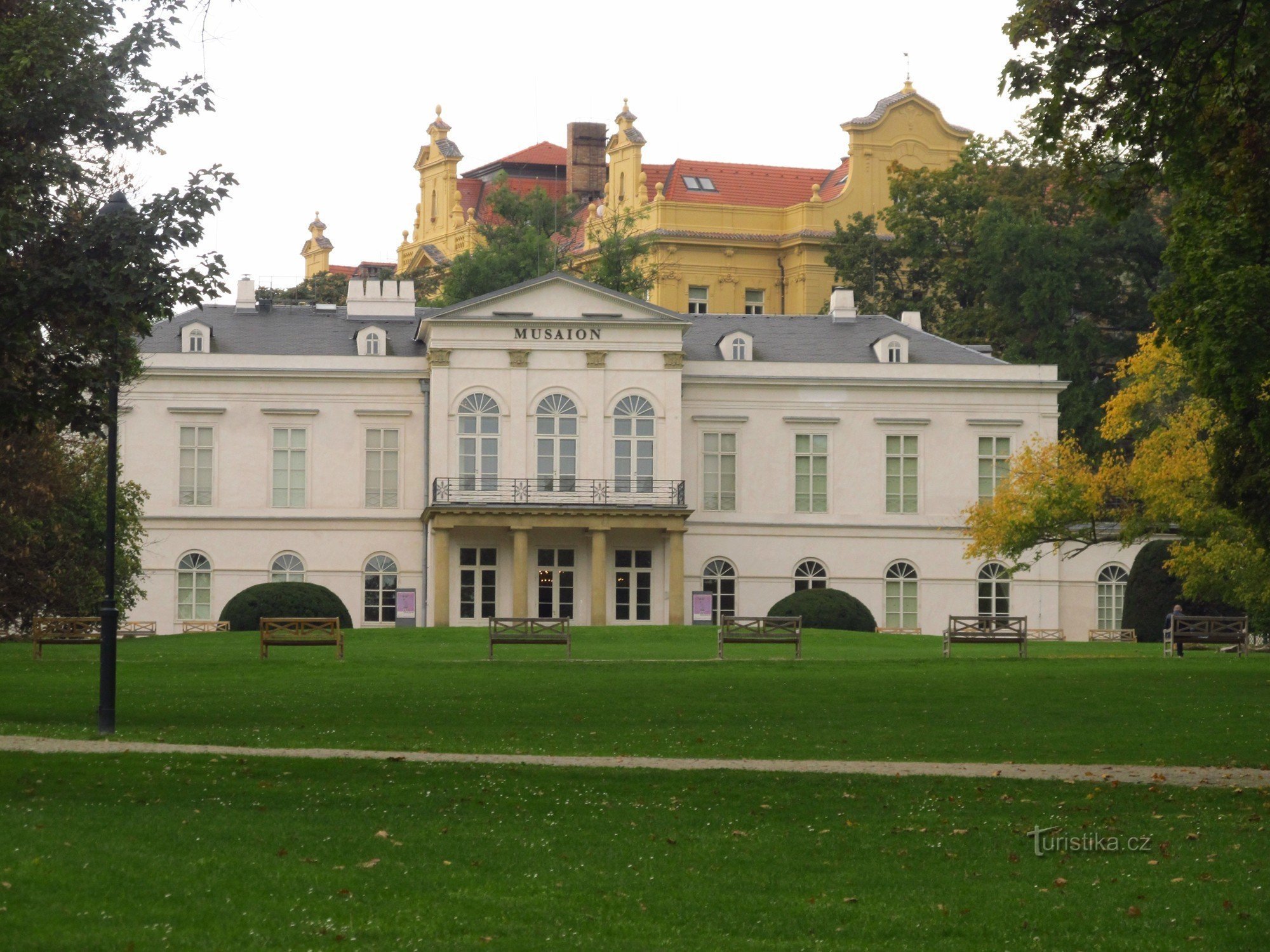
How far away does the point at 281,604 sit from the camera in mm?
47469

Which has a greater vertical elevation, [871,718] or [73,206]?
[73,206]

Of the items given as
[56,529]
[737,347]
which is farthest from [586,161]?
[56,529]

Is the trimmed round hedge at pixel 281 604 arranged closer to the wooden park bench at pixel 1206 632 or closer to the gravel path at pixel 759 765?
the wooden park bench at pixel 1206 632

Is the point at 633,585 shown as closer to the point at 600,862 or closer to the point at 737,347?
the point at 737,347

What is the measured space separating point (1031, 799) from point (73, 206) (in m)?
13.1

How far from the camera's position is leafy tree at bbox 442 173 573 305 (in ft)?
242

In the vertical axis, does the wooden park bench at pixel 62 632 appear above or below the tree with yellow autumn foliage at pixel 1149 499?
below

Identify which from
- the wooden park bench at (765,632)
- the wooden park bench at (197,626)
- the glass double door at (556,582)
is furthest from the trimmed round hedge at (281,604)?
the wooden park bench at (765,632)

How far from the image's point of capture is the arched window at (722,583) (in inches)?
2259

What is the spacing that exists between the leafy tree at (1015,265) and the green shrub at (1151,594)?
454 inches

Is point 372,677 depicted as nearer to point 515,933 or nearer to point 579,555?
point 515,933

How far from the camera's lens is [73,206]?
72.6ft

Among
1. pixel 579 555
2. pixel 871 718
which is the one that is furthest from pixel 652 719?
pixel 579 555

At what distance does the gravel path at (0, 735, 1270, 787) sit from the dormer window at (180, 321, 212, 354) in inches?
1539
